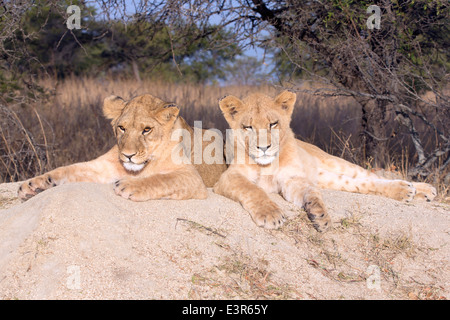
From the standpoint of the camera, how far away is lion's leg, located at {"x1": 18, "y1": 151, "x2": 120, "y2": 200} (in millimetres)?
3969

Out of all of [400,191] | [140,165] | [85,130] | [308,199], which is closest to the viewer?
[308,199]

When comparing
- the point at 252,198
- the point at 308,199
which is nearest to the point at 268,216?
the point at 252,198

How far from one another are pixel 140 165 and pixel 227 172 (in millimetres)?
788

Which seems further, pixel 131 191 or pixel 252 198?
pixel 252 198

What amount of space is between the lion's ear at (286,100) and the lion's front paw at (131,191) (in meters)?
1.51

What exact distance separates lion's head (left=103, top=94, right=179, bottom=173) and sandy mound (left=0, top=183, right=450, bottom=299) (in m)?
0.33

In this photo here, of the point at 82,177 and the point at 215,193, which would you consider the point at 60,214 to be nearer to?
the point at 82,177

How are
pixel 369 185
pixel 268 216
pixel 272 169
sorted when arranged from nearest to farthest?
pixel 268 216, pixel 272 169, pixel 369 185

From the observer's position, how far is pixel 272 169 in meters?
4.42

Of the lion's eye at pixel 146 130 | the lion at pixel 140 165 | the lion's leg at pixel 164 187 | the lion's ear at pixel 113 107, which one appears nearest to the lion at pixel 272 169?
the lion's leg at pixel 164 187

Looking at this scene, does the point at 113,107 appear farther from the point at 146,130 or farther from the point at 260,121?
the point at 260,121

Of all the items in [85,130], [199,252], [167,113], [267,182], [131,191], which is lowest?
[85,130]

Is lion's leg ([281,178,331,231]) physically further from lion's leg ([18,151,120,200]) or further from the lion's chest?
lion's leg ([18,151,120,200])
